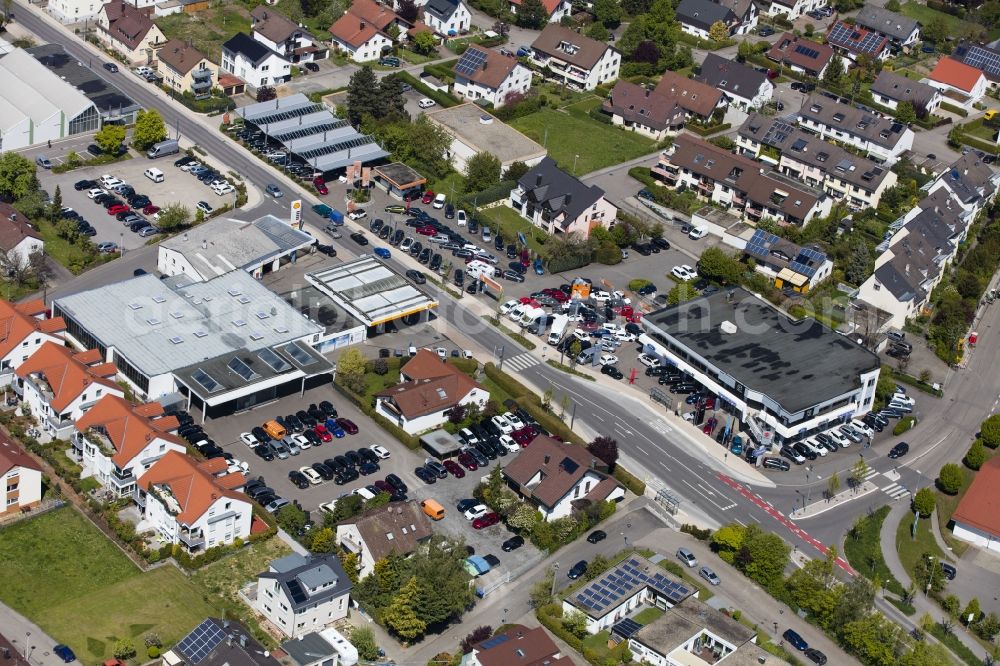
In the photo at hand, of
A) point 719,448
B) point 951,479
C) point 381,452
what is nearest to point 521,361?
point 381,452

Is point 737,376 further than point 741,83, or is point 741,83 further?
point 741,83

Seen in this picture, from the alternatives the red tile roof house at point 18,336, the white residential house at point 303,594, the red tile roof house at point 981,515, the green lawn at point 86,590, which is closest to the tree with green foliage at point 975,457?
the red tile roof house at point 981,515

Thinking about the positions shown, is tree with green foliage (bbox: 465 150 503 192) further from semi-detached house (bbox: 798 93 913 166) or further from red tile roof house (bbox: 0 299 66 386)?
red tile roof house (bbox: 0 299 66 386)

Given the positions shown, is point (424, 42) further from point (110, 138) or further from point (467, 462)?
point (467, 462)

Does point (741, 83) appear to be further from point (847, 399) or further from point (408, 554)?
point (408, 554)

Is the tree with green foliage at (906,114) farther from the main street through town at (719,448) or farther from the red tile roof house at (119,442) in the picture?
the red tile roof house at (119,442)

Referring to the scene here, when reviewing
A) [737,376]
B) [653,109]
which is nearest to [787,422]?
[737,376]
